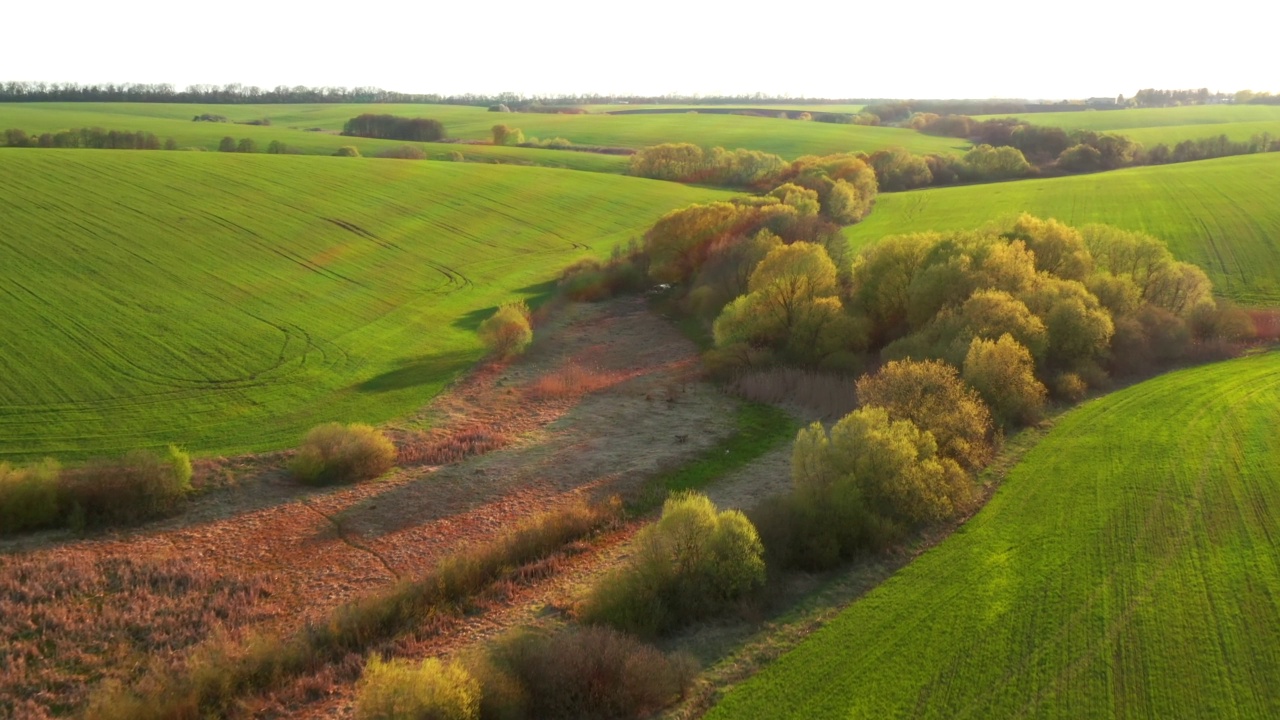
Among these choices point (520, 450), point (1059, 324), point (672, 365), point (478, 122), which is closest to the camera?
point (520, 450)

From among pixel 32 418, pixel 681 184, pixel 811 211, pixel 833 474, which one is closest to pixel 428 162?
pixel 681 184

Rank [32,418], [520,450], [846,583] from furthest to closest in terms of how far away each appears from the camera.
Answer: [520,450] < [32,418] < [846,583]

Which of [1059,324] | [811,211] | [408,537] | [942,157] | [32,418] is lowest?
[408,537]

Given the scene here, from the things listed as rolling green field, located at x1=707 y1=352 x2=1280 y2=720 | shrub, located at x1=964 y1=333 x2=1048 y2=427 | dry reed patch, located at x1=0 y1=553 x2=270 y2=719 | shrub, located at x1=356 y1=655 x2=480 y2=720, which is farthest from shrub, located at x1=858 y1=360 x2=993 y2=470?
dry reed patch, located at x1=0 y1=553 x2=270 y2=719

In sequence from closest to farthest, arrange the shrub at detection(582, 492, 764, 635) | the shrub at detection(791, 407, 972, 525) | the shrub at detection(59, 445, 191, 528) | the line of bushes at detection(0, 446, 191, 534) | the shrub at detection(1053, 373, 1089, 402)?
the shrub at detection(582, 492, 764, 635), the shrub at detection(791, 407, 972, 525), the line of bushes at detection(0, 446, 191, 534), the shrub at detection(59, 445, 191, 528), the shrub at detection(1053, 373, 1089, 402)

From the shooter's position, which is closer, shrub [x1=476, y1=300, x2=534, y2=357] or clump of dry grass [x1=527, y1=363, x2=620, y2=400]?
clump of dry grass [x1=527, y1=363, x2=620, y2=400]

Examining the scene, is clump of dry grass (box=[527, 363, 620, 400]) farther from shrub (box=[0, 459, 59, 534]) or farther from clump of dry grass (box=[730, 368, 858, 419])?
shrub (box=[0, 459, 59, 534])

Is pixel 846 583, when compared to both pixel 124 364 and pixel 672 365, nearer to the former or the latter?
pixel 672 365
